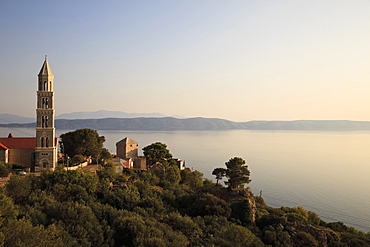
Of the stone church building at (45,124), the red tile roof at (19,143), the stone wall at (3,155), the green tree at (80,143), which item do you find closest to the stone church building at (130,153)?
the green tree at (80,143)

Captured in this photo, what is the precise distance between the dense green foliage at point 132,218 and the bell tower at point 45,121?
809 cm

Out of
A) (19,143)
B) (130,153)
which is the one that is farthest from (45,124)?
(130,153)

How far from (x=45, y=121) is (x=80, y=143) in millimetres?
7271

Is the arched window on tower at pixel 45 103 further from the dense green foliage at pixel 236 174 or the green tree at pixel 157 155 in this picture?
the dense green foliage at pixel 236 174

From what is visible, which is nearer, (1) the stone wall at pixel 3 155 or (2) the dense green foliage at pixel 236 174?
(2) the dense green foliage at pixel 236 174

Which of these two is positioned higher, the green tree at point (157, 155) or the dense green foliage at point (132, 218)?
the green tree at point (157, 155)

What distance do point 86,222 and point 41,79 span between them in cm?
2325

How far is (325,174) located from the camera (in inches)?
3022

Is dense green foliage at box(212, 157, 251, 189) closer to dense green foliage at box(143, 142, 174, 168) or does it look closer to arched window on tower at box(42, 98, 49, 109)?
dense green foliage at box(143, 142, 174, 168)

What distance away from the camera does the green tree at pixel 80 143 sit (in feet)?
132

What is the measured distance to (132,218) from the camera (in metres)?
19.1

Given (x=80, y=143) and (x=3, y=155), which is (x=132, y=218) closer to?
(x=80, y=143)

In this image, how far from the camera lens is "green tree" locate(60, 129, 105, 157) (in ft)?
132

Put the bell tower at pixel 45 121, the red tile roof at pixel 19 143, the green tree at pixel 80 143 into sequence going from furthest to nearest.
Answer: the green tree at pixel 80 143, the red tile roof at pixel 19 143, the bell tower at pixel 45 121
